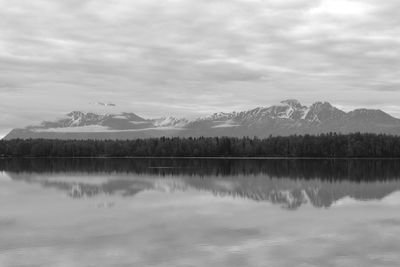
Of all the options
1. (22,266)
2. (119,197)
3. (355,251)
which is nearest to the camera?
(22,266)

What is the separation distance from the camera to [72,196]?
6075 centimetres

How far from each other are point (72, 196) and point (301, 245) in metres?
34.2

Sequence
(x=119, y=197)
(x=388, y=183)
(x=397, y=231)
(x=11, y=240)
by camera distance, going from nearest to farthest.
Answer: (x=11, y=240), (x=397, y=231), (x=119, y=197), (x=388, y=183)

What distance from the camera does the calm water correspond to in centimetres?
2952

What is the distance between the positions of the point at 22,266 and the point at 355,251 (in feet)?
57.0

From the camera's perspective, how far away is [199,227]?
39219 millimetres

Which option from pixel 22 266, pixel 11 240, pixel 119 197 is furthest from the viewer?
pixel 119 197

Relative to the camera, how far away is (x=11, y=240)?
33906 millimetres

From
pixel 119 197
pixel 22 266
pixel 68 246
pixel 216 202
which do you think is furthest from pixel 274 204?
pixel 22 266

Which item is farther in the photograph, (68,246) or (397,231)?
(397,231)

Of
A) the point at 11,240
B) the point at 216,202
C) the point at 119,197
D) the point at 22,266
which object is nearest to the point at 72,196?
the point at 119,197

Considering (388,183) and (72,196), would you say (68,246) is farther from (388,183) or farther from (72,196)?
(388,183)

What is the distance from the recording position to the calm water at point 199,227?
96.8 ft

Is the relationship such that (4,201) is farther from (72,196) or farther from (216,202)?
(216,202)
